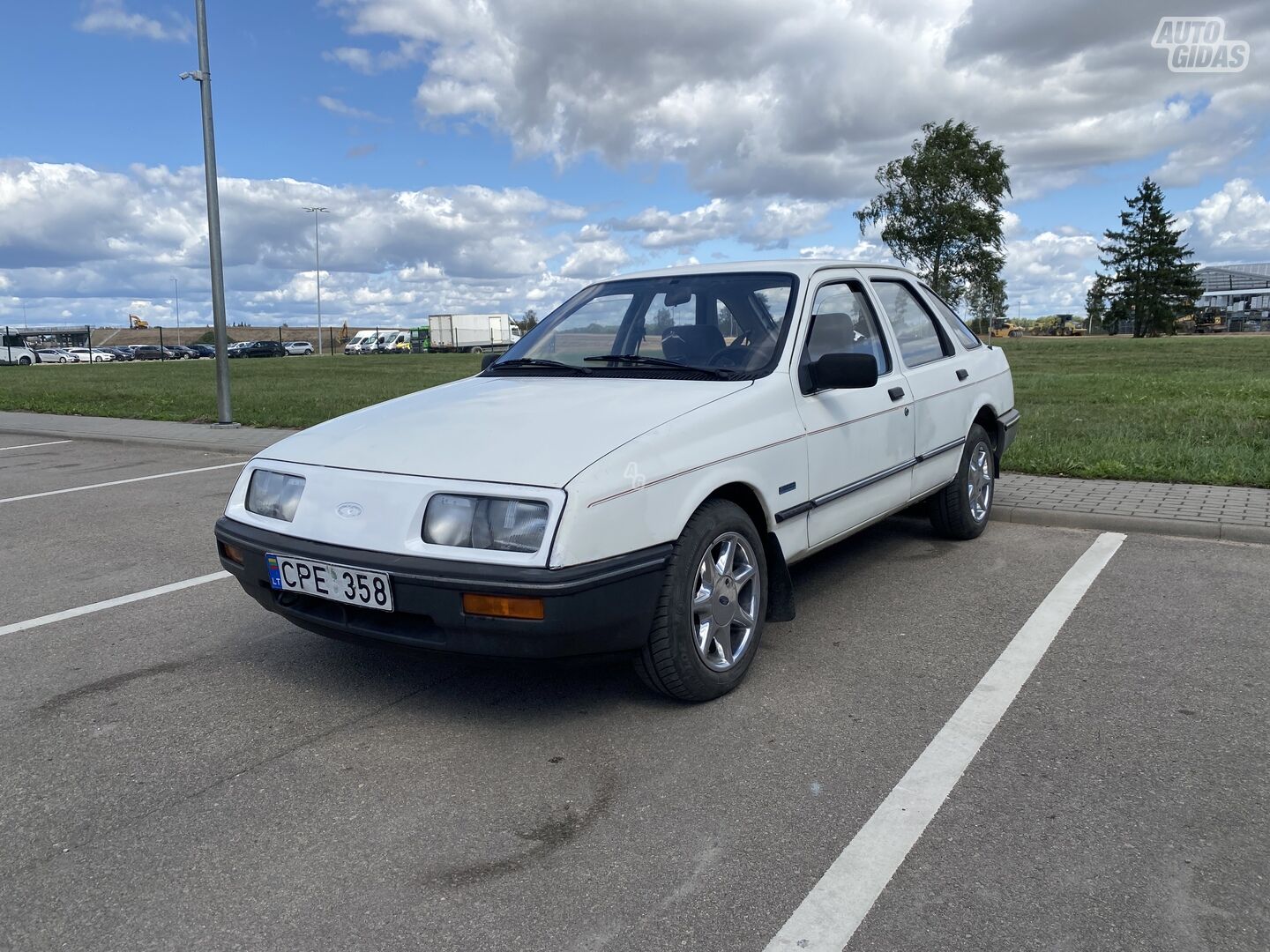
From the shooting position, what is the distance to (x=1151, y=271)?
82.3 meters

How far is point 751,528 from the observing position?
12.4 ft

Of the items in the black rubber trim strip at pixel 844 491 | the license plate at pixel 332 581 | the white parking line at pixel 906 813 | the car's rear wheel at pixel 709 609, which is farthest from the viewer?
the black rubber trim strip at pixel 844 491

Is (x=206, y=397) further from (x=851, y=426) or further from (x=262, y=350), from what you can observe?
(x=262, y=350)

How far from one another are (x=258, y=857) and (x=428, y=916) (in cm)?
57

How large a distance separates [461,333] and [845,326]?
68.6 m

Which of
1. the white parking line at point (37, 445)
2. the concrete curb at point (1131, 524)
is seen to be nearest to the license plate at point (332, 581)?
the concrete curb at point (1131, 524)

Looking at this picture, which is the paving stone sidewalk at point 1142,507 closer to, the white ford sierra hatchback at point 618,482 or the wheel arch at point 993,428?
the wheel arch at point 993,428

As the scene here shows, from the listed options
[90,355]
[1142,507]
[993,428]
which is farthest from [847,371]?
[90,355]

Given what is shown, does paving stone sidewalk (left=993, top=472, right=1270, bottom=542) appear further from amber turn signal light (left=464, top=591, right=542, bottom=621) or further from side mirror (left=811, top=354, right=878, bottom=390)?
amber turn signal light (left=464, top=591, right=542, bottom=621)

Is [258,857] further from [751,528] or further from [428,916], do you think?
[751,528]

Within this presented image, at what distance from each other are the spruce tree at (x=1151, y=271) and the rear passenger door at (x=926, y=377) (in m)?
84.3

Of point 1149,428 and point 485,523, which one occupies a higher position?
point 485,523

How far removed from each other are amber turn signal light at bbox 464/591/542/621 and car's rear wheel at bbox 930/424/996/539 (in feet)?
11.3

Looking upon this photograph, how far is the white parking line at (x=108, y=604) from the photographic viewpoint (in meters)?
4.75
